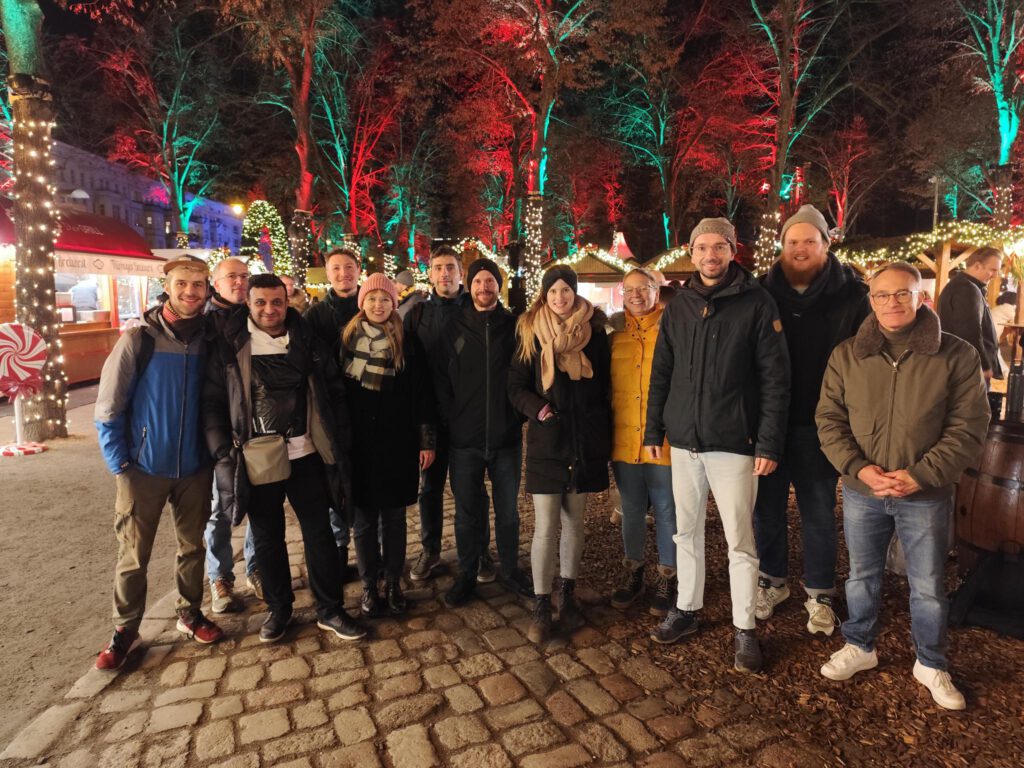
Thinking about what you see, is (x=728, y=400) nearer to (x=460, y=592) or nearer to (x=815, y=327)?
(x=815, y=327)

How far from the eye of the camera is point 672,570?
3.99 metres

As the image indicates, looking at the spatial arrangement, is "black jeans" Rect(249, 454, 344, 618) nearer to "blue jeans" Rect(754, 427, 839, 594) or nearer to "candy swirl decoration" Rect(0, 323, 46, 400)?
"blue jeans" Rect(754, 427, 839, 594)

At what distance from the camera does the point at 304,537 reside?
3736 millimetres

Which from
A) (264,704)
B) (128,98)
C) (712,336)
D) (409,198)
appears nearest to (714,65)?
(409,198)

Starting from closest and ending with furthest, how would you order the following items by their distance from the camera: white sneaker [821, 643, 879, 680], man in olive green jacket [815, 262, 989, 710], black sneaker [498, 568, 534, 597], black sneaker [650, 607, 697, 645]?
man in olive green jacket [815, 262, 989, 710] → white sneaker [821, 643, 879, 680] → black sneaker [650, 607, 697, 645] → black sneaker [498, 568, 534, 597]

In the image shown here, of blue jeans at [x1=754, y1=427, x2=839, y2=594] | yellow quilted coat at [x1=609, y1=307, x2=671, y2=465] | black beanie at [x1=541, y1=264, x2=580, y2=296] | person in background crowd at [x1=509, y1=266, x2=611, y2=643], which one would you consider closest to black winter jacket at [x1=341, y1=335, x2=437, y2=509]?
person in background crowd at [x1=509, y1=266, x2=611, y2=643]

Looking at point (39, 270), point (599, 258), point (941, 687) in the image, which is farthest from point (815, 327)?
point (599, 258)

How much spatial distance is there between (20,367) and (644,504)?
325 inches

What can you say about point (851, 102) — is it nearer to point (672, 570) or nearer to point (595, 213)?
point (595, 213)

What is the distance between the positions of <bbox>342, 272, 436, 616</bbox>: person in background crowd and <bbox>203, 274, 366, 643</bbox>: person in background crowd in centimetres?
16

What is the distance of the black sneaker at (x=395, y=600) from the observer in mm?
4004

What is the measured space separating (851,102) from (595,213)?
15.0m

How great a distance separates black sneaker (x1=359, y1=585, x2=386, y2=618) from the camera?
13.0 feet

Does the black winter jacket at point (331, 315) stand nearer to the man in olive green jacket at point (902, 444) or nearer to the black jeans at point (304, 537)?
the black jeans at point (304, 537)
